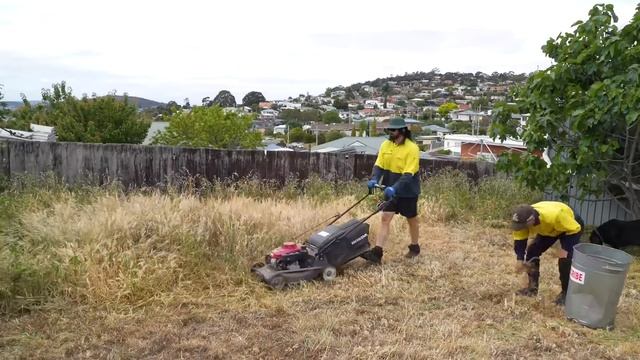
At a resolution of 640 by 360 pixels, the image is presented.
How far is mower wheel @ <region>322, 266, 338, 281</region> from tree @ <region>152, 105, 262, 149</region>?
2815 cm

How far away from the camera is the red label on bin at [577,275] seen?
415cm

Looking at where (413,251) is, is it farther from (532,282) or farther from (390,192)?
(532,282)

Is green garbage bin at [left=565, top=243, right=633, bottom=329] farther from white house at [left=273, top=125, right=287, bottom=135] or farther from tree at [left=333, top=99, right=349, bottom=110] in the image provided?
tree at [left=333, top=99, right=349, bottom=110]

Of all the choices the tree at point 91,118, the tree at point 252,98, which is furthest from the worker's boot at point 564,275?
the tree at point 252,98

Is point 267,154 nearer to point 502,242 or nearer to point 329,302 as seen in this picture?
point 502,242

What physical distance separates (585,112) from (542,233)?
221 centimetres

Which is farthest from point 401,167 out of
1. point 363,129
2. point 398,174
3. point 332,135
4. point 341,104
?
point 341,104

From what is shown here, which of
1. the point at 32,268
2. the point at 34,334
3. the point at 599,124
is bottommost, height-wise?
the point at 34,334

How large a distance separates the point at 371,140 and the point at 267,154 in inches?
1187

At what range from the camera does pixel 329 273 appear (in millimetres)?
5129

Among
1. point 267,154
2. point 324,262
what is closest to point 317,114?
point 267,154

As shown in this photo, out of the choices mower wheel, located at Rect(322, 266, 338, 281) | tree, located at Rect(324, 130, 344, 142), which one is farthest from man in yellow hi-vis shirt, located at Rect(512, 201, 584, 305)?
tree, located at Rect(324, 130, 344, 142)

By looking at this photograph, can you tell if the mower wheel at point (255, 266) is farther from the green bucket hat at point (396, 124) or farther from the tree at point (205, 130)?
the tree at point (205, 130)

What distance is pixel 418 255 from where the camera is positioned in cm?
602
